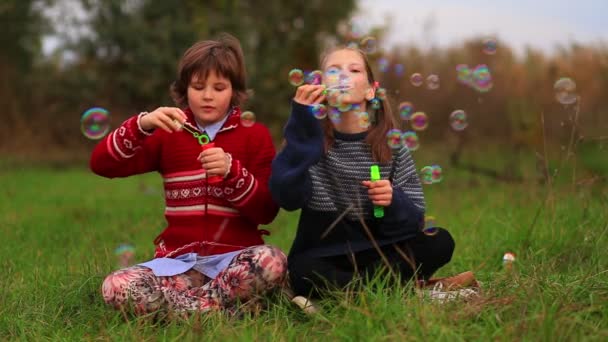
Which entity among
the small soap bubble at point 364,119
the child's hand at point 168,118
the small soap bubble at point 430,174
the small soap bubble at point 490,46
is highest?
the small soap bubble at point 490,46

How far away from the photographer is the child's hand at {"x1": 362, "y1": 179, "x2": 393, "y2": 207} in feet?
9.50

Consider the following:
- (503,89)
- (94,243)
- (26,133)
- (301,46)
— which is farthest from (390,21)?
(94,243)

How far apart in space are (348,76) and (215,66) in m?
0.55

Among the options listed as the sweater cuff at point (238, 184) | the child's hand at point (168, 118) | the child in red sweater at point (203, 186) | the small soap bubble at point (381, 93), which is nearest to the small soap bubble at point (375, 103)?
the small soap bubble at point (381, 93)

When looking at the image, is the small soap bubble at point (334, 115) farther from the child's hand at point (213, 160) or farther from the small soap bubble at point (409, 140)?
the child's hand at point (213, 160)

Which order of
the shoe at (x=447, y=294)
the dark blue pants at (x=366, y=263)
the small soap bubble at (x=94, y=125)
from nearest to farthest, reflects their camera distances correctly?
the shoe at (x=447, y=294)
the dark blue pants at (x=366, y=263)
the small soap bubble at (x=94, y=125)

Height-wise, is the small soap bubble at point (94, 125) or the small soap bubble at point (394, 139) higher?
the small soap bubble at point (94, 125)

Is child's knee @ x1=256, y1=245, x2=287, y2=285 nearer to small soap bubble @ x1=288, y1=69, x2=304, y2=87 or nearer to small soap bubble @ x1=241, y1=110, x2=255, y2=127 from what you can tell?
small soap bubble @ x1=241, y1=110, x2=255, y2=127

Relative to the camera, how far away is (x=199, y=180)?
317 cm

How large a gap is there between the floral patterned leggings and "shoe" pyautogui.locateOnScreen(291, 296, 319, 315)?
0.46ft

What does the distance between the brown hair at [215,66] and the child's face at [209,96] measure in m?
0.02

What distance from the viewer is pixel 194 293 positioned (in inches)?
119

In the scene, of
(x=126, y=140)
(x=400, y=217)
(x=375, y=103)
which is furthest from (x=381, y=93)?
(x=126, y=140)

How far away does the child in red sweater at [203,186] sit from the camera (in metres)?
2.96
